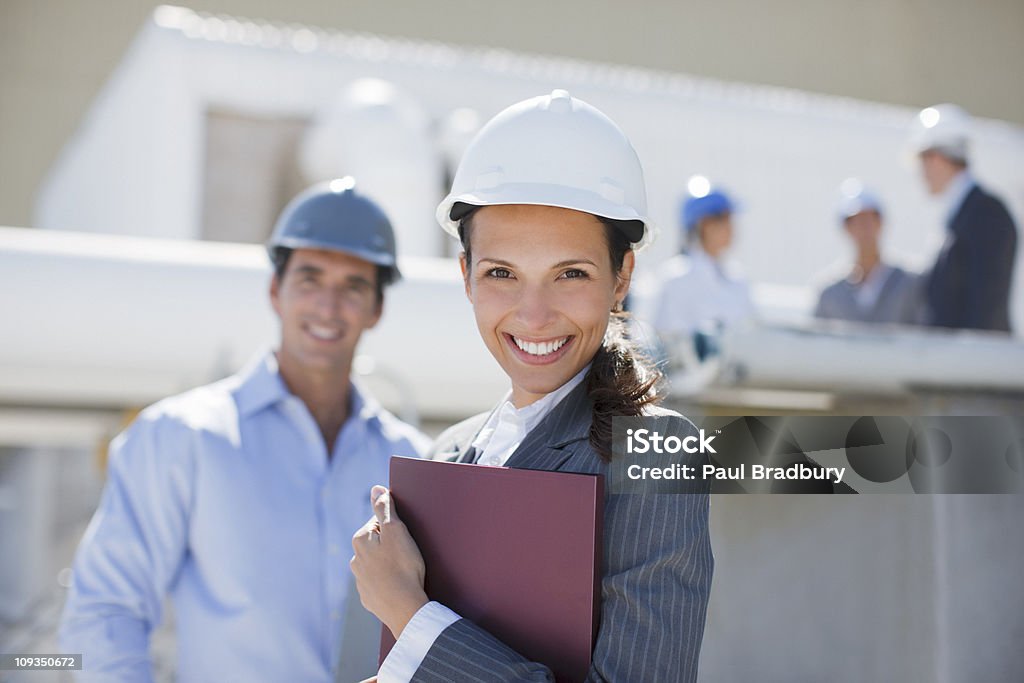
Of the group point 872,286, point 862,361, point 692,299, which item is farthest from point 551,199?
point 872,286

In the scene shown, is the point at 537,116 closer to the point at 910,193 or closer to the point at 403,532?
the point at 403,532

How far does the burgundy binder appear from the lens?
42.2 inches

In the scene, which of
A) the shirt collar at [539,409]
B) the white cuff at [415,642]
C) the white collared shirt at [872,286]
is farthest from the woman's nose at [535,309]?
the white collared shirt at [872,286]

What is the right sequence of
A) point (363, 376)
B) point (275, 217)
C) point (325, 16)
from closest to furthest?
point (363, 376) < point (275, 217) < point (325, 16)

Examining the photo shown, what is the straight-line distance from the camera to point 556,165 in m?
1.24

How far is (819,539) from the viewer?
200cm

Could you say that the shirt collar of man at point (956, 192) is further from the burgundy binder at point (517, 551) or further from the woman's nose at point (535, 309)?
the burgundy binder at point (517, 551)

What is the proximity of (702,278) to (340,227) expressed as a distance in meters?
2.15

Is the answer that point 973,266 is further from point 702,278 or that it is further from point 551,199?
point 551,199

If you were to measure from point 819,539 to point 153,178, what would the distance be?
13.5ft

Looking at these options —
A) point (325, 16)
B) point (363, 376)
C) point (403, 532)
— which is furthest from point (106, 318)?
point (325, 16)

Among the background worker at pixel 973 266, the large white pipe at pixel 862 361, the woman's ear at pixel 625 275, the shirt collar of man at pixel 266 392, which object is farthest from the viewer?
the background worker at pixel 973 266

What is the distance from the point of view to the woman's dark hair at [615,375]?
1.20 m

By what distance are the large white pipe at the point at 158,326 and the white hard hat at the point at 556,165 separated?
2246 mm
